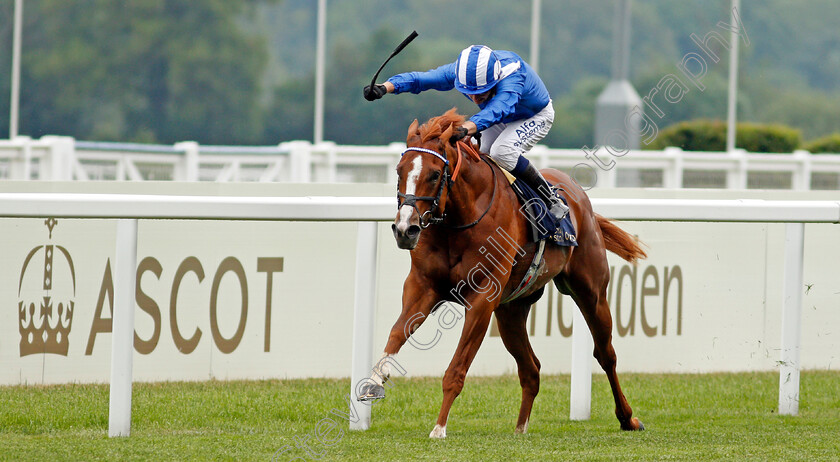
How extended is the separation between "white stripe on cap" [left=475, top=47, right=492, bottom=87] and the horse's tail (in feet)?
4.25

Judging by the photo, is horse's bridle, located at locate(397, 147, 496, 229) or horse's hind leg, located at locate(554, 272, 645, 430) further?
horse's hind leg, located at locate(554, 272, 645, 430)

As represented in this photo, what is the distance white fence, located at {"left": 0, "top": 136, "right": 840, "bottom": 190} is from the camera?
10070 millimetres

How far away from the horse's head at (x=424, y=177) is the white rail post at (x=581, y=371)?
1.46 meters

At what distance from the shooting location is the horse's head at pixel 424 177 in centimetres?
418

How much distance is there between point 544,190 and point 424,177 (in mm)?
952

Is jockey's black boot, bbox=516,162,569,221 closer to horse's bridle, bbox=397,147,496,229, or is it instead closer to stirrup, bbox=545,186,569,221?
stirrup, bbox=545,186,569,221

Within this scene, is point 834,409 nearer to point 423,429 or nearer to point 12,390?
point 423,429

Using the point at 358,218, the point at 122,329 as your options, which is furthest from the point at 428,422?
the point at 122,329

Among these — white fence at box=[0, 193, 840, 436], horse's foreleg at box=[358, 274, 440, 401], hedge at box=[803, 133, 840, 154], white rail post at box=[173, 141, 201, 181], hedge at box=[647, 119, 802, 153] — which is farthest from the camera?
hedge at box=[803, 133, 840, 154]

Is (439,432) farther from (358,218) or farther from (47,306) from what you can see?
(47,306)

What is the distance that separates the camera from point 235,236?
6.03m

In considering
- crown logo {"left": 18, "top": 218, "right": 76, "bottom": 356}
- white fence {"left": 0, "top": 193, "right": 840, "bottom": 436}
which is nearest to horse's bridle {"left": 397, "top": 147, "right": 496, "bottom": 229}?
white fence {"left": 0, "top": 193, "right": 840, "bottom": 436}

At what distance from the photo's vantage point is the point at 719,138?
20.0 metres

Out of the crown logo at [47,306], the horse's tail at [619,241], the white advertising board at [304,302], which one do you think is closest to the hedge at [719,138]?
the white advertising board at [304,302]
